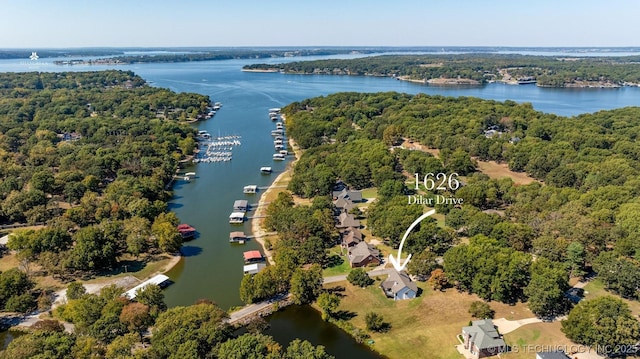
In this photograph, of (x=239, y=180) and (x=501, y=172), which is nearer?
(x=239, y=180)

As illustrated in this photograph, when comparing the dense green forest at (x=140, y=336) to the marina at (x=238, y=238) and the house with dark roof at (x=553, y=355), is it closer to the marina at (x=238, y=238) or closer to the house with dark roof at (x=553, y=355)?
the house with dark roof at (x=553, y=355)

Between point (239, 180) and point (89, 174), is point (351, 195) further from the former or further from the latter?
point (89, 174)

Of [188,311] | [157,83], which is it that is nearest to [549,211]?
[188,311]

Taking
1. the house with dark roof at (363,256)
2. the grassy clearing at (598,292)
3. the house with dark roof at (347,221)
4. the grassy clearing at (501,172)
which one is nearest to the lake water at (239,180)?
the house with dark roof at (363,256)

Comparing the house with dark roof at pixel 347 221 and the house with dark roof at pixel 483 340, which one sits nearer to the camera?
the house with dark roof at pixel 483 340

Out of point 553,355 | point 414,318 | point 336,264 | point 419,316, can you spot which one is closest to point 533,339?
point 553,355

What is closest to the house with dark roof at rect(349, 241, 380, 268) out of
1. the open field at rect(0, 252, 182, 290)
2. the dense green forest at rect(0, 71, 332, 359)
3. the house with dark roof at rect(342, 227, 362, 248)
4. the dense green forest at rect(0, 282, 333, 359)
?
the house with dark roof at rect(342, 227, 362, 248)

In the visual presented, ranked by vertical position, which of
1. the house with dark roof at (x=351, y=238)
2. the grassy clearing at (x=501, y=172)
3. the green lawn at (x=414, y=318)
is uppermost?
the grassy clearing at (x=501, y=172)
